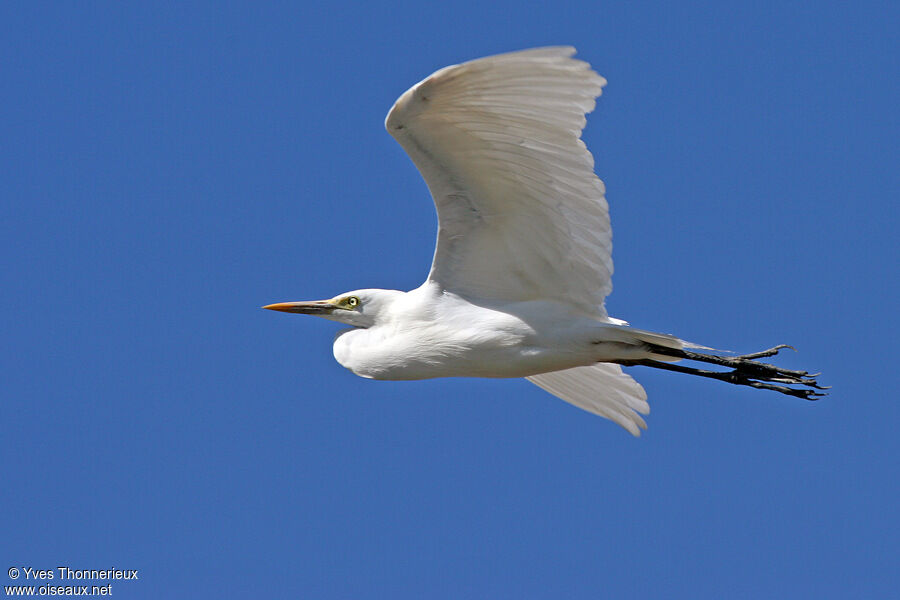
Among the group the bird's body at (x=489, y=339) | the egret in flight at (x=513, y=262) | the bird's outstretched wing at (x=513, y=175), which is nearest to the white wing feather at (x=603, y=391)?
the egret in flight at (x=513, y=262)

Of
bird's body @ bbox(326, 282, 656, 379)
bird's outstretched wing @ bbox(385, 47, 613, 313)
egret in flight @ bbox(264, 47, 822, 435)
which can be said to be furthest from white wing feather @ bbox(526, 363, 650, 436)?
bird's outstretched wing @ bbox(385, 47, 613, 313)

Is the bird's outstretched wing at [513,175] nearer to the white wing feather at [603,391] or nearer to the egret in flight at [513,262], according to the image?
the egret in flight at [513,262]

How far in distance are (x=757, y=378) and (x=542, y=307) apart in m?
1.90

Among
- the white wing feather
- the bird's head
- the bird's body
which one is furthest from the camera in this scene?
the white wing feather

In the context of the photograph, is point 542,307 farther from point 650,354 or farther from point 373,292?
point 373,292

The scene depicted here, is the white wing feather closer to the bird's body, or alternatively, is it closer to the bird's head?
the bird's body

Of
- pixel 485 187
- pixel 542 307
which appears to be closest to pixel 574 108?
pixel 485 187

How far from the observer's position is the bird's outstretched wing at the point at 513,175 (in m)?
7.40

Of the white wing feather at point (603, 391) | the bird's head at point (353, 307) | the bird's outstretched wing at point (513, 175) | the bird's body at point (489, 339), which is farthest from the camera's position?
the white wing feather at point (603, 391)

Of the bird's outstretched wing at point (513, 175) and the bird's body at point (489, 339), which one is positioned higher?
the bird's outstretched wing at point (513, 175)

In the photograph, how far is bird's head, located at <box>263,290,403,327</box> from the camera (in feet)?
31.5

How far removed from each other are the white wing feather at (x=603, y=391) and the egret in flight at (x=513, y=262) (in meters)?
0.01

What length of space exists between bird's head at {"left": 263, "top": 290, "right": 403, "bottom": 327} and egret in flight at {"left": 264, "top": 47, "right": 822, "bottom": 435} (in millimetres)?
12

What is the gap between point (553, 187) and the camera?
8.12 m
